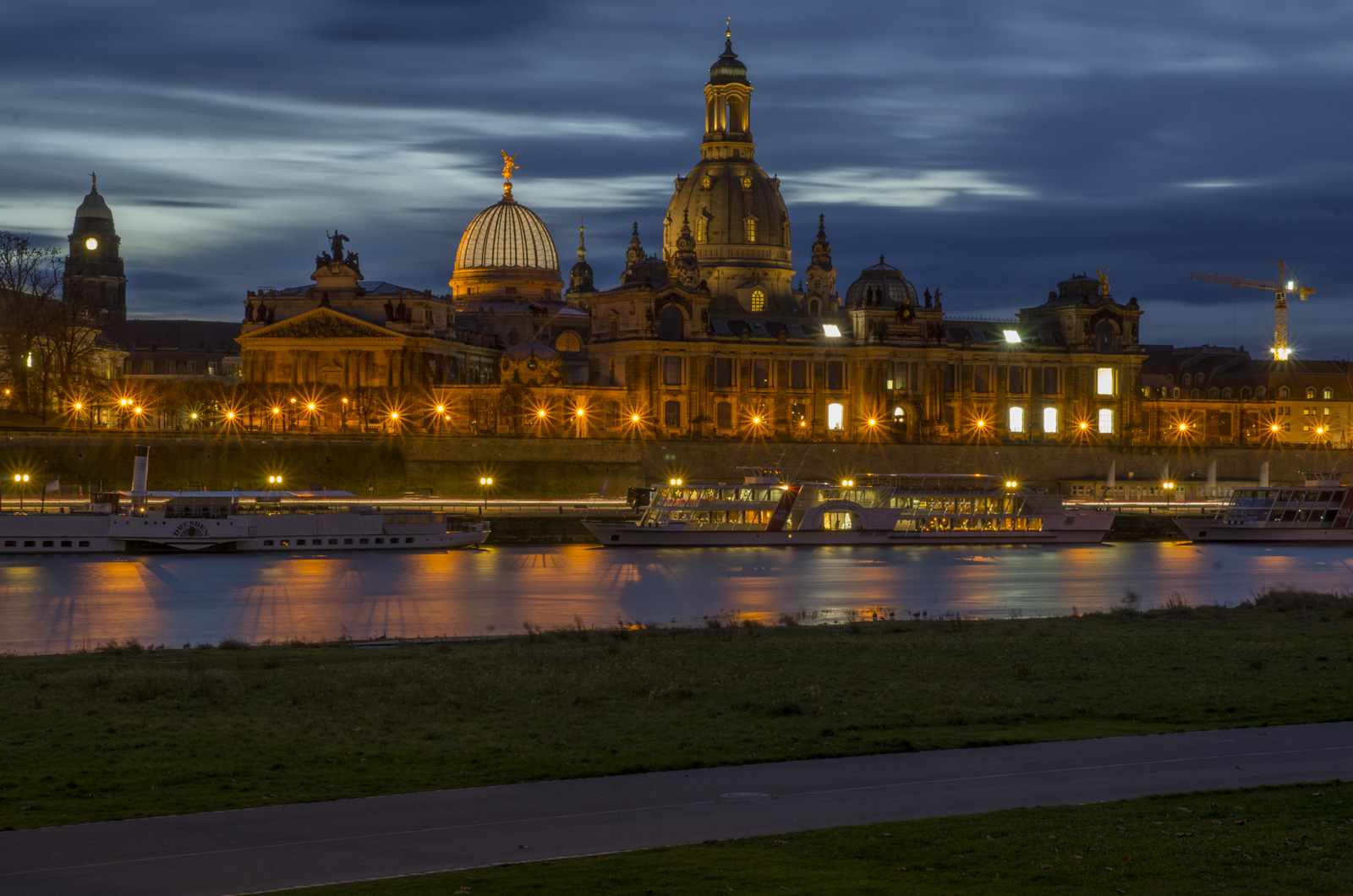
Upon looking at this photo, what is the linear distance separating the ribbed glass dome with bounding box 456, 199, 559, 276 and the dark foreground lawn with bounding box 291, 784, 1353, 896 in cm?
14306

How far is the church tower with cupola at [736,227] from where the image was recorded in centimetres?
14975

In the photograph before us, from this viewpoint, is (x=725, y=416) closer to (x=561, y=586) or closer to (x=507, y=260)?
(x=507, y=260)

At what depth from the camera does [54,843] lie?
50.8 feet

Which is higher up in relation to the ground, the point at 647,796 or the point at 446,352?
the point at 446,352

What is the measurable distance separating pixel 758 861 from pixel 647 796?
10.1 ft

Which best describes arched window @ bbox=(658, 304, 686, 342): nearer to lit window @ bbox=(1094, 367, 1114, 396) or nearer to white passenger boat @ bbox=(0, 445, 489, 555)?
lit window @ bbox=(1094, 367, 1114, 396)

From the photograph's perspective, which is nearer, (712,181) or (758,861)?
(758,861)

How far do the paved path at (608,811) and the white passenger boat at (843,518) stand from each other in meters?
60.4

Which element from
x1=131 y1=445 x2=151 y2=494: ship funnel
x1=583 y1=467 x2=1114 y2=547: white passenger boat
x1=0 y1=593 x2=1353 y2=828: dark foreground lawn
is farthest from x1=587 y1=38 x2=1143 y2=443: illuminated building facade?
x1=0 y1=593 x2=1353 y2=828: dark foreground lawn

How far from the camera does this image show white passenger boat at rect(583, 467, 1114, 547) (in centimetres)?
8125

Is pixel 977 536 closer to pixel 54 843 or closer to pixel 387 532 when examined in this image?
pixel 387 532

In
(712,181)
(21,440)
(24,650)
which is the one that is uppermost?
(712,181)

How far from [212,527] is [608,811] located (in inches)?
2379

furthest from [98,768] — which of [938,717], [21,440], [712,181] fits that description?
[712,181]
